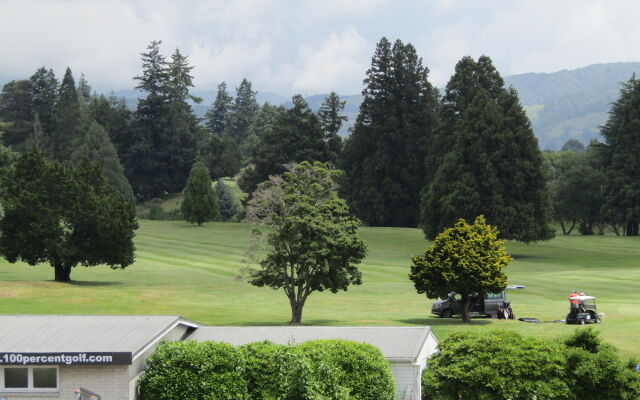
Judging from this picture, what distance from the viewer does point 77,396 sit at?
89.7ft

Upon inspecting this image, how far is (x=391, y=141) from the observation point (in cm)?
12156

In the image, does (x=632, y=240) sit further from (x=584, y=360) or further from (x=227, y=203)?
(x=584, y=360)

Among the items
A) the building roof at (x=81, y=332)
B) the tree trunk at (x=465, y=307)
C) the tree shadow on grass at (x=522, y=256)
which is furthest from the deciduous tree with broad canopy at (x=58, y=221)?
the tree shadow on grass at (x=522, y=256)

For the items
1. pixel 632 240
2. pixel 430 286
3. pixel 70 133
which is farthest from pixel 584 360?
pixel 70 133

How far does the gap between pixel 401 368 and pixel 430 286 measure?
17.9 m

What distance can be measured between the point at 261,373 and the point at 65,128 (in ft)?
439

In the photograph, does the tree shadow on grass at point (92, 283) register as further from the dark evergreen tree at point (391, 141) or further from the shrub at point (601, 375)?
the dark evergreen tree at point (391, 141)

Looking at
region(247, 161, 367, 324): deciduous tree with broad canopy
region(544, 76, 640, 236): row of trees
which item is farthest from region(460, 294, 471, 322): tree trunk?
region(544, 76, 640, 236): row of trees

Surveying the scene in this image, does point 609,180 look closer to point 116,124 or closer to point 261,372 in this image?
point 116,124

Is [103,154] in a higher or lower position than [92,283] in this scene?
higher

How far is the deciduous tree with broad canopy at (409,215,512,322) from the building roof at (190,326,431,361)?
1466 centimetres

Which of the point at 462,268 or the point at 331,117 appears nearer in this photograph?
the point at 462,268

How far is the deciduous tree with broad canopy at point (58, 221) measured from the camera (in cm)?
6625

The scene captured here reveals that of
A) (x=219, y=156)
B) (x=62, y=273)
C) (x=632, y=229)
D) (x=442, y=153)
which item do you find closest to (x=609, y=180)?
(x=632, y=229)
